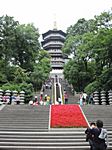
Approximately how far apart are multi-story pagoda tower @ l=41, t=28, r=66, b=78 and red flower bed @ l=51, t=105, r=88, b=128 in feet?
216

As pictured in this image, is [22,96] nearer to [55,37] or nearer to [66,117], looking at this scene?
[66,117]

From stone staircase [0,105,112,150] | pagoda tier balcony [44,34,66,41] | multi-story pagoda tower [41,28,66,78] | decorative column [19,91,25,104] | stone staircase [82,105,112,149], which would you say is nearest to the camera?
stone staircase [0,105,112,150]

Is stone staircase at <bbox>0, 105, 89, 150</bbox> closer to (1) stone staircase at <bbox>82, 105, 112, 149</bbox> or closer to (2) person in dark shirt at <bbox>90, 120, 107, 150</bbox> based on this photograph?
(1) stone staircase at <bbox>82, 105, 112, 149</bbox>

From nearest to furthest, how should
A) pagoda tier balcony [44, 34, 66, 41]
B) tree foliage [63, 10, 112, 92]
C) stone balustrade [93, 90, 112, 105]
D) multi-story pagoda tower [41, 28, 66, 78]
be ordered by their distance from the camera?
stone balustrade [93, 90, 112, 105]
tree foliage [63, 10, 112, 92]
multi-story pagoda tower [41, 28, 66, 78]
pagoda tier balcony [44, 34, 66, 41]

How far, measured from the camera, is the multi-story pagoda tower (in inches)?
3568

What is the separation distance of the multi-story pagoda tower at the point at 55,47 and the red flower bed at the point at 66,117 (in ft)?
216

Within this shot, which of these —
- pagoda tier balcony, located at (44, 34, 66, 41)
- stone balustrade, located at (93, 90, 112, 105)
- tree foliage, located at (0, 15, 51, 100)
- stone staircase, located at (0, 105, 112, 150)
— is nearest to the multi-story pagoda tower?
pagoda tier balcony, located at (44, 34, 66, 41)

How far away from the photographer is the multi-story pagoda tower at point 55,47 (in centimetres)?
9062

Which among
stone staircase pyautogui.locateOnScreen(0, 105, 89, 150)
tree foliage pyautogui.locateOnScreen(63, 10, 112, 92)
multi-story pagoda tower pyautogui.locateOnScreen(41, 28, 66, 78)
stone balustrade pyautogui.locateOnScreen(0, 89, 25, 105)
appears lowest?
stone staircase pyautogui.locateOnScreen(0, 105, 89, 150)

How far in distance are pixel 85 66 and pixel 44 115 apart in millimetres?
28942

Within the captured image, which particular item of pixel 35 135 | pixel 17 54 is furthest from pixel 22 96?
pixel 17 54

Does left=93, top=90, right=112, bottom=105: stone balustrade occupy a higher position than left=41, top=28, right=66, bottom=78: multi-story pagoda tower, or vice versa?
left=41, top=28, right=66, bottom=78: multi-story pagoda tower

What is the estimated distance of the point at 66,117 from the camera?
62.9 feet

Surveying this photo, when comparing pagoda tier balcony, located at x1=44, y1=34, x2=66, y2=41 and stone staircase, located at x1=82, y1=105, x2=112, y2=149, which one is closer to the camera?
stone staircase, located at x1=82, y1=105, x2=112, y2=149
